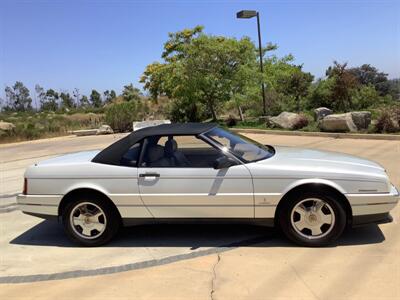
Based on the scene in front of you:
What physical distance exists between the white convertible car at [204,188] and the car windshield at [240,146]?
0.07 feet

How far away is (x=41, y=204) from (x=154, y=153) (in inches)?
57.5

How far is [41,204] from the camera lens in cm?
505

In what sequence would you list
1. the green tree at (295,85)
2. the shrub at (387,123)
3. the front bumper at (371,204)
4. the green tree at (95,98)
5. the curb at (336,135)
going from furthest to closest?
1. the green tree at (95,98)
2. the green tree at (295,85)
3. the shrub at (387,123)
4. the curb at (336,135)
5. the front bumper at (371,204)

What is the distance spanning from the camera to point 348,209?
4566 millimetres

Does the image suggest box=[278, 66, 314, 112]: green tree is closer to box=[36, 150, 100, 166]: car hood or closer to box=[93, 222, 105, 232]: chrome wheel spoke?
box=[36, 150, 100, 166]: car hood

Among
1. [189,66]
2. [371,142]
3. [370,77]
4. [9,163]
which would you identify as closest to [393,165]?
[371,142]

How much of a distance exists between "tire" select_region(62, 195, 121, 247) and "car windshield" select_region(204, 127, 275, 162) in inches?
57.1

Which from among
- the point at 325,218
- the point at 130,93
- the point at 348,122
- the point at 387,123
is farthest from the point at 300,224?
the point at 130,93

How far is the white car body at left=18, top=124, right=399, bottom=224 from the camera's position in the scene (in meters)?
4.53

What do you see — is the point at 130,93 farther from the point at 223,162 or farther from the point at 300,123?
the point at 223,162

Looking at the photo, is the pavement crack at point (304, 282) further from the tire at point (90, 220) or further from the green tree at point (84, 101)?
the green tree at point (84, 101)

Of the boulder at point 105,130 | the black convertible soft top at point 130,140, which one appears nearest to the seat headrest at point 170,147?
the black convertible soft top at point 130,140

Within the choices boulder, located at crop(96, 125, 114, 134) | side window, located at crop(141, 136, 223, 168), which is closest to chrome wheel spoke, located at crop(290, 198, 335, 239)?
side window, located at crop(141, 136, 223, 168)

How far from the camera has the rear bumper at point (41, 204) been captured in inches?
197
